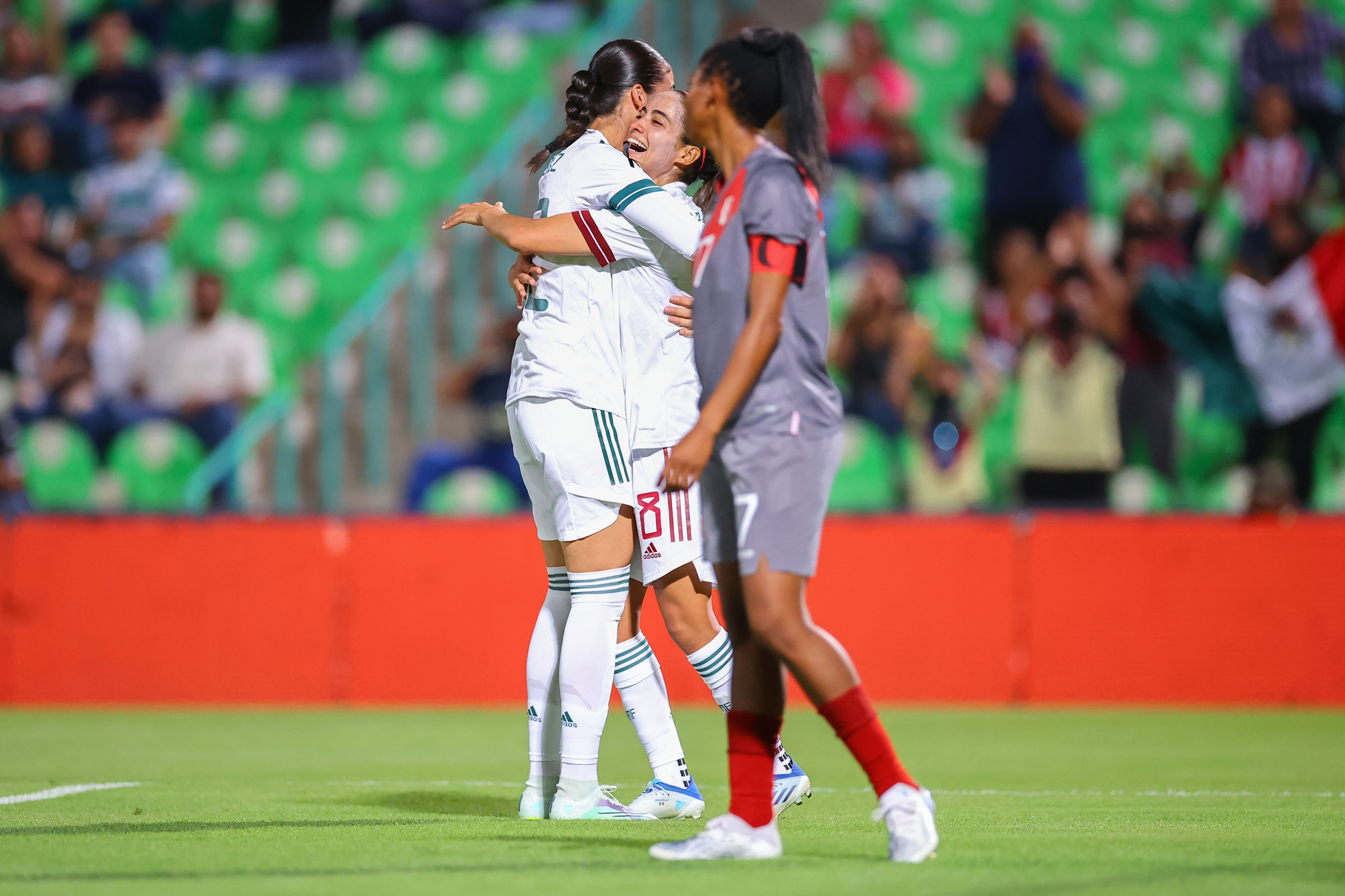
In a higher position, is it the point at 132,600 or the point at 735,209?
the point at 735,209

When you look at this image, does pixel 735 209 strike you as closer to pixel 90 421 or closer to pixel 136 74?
pixel 90 421

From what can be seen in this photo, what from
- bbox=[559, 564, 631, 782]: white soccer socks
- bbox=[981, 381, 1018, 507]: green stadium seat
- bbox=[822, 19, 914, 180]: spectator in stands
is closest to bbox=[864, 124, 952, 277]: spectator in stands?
bbox=[822, 19, 914, 180]: spectator in stands

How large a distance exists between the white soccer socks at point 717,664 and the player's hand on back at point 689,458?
5.20ft

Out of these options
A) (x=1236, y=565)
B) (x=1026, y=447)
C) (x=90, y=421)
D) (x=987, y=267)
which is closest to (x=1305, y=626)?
(x=1236, y=565)

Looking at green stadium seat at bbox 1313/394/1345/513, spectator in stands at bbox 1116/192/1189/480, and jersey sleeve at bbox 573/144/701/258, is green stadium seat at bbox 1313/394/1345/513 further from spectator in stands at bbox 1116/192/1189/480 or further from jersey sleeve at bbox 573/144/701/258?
jersey sleeve at bbox 573/144/701/258

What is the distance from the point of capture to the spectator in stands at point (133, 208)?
43.5ft

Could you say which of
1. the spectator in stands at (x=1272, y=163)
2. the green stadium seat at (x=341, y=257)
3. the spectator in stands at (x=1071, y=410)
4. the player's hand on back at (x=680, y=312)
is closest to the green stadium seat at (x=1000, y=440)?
the spectator in stands at (x=1071, y=410)

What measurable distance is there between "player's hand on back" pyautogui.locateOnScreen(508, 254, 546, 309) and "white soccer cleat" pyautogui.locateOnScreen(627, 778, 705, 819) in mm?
1583

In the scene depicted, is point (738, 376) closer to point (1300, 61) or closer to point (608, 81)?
point (608, 81)

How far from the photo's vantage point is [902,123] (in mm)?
13516

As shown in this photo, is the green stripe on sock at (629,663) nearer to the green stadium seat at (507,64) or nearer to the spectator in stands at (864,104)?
the spectator in stands at (864,104)

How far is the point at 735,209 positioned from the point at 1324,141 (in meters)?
9.81

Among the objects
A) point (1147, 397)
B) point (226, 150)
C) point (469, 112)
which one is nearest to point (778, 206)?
point (1147, 397)

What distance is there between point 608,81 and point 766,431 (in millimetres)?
1776
